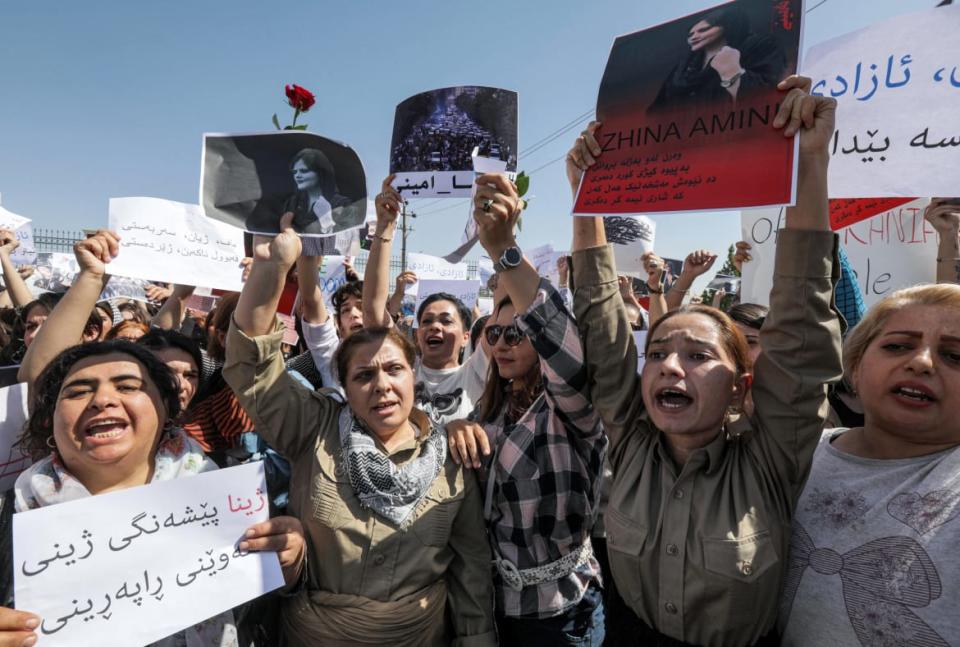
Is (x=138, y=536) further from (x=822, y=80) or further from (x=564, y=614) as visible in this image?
(x=822, y=80)

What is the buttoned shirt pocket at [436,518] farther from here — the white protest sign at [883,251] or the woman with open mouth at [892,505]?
the white protest sign at [883,251]

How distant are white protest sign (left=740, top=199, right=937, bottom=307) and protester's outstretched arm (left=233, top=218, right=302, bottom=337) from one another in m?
2.85

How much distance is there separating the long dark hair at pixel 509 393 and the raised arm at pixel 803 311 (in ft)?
3.03

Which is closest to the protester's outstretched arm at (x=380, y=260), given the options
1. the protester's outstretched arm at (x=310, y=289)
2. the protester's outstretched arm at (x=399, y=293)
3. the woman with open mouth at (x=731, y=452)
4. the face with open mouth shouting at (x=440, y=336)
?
the protester's outstretched arm at (x=310, y=289)

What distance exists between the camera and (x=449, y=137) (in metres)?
2.74

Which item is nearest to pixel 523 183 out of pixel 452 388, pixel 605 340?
pixel 452 388

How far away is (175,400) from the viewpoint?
1.93m

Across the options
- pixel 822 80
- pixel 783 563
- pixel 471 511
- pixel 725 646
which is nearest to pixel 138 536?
pixel 471 511

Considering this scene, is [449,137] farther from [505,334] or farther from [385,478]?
[385,478]

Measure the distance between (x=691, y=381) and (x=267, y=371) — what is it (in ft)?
4.74

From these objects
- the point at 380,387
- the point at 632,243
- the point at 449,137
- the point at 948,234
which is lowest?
the point at 380,387

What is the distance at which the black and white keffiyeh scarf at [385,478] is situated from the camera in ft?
6.20

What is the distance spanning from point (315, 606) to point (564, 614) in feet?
2.93

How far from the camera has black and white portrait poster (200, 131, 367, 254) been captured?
99.0 inches
